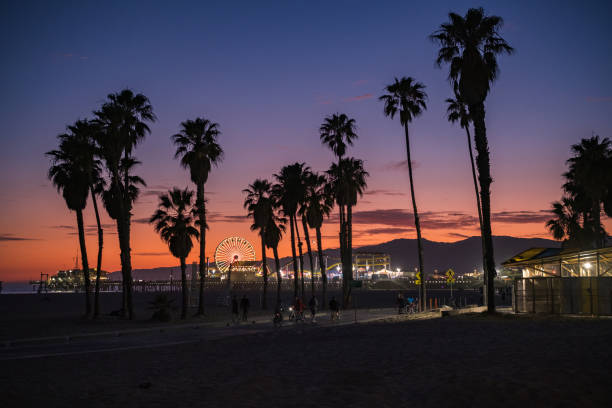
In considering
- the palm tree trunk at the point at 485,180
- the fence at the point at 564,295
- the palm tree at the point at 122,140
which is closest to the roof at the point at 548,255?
the fence at the point at 564,295

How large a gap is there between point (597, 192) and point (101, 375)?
40.5 m

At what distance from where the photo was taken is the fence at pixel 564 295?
28125mm

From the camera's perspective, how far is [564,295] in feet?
97.3

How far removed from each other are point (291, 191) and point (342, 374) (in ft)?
133

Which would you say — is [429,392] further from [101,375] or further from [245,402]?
[101,375]

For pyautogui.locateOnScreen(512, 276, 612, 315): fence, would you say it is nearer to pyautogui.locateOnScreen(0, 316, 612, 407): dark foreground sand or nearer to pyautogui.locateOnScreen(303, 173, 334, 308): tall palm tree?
pyautogui.locateOnScreen(0, 316, 612, 407): dark foreground sand

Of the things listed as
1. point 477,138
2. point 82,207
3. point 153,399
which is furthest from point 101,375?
point 82,207

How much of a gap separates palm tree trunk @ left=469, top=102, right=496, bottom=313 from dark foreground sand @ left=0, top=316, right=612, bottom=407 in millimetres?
10659

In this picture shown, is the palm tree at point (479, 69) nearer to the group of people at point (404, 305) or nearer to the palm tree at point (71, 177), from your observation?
the group of people at point (404, 305)

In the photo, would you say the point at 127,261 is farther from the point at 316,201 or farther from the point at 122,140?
the point at 316,201

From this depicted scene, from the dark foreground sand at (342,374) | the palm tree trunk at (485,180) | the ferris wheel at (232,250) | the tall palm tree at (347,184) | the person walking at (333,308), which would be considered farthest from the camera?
the ferris wheel at (232,250)

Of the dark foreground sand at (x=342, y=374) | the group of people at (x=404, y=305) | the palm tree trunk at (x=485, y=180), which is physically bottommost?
the group of people at (x=404, y=305)

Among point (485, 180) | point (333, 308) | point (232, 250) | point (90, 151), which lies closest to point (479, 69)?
point (485, 180)

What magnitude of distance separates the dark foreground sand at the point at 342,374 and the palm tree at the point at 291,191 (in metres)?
33.4
